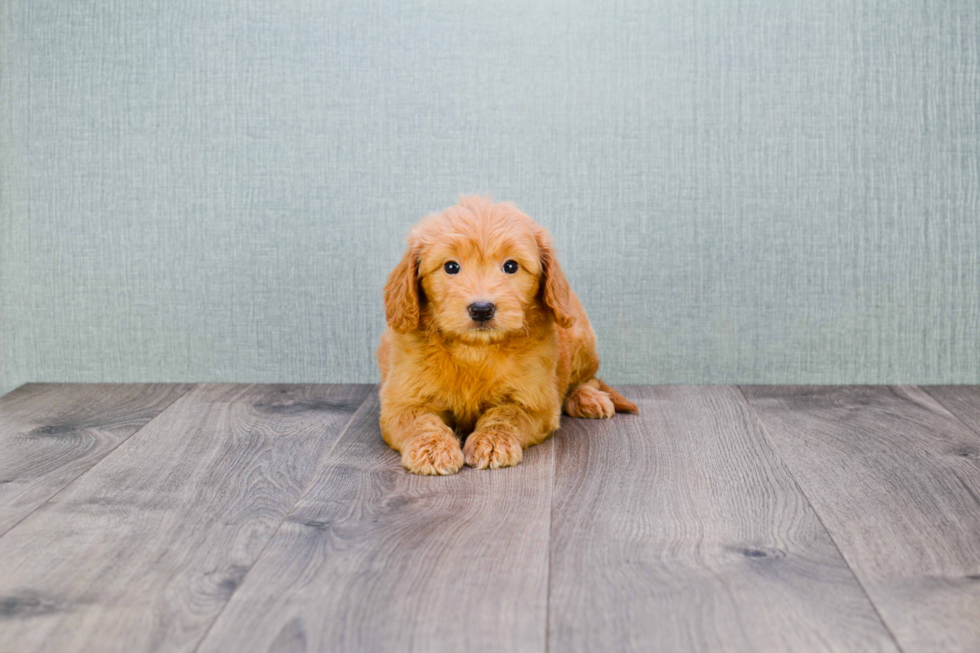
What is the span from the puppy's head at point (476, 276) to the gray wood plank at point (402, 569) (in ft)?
1.26

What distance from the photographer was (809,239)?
126 inches

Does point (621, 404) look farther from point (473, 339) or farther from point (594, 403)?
point (473, 339)

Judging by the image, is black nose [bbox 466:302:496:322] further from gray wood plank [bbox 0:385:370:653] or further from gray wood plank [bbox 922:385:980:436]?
gray wood plank [bbox 922:385:980:436]

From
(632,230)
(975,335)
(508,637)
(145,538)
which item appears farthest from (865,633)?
(975,335)

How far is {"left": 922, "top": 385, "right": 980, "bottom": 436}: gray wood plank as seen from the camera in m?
2.80

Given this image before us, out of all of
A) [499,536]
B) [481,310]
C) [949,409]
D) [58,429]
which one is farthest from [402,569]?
[949,409]

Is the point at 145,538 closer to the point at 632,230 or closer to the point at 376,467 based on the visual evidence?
the point at 376,467

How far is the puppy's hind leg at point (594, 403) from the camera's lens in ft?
9.29

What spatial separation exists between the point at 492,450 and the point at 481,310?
36cm

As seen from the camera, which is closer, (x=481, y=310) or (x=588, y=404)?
(x=481, y=310)

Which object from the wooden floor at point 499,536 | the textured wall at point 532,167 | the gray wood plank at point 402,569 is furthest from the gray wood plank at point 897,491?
the gray wood plank at point 402,569

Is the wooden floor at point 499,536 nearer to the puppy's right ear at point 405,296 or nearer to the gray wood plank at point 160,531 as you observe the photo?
the gray wood plank at point 160,531

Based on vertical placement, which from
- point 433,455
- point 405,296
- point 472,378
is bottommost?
point 433,455

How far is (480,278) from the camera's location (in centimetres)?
230
